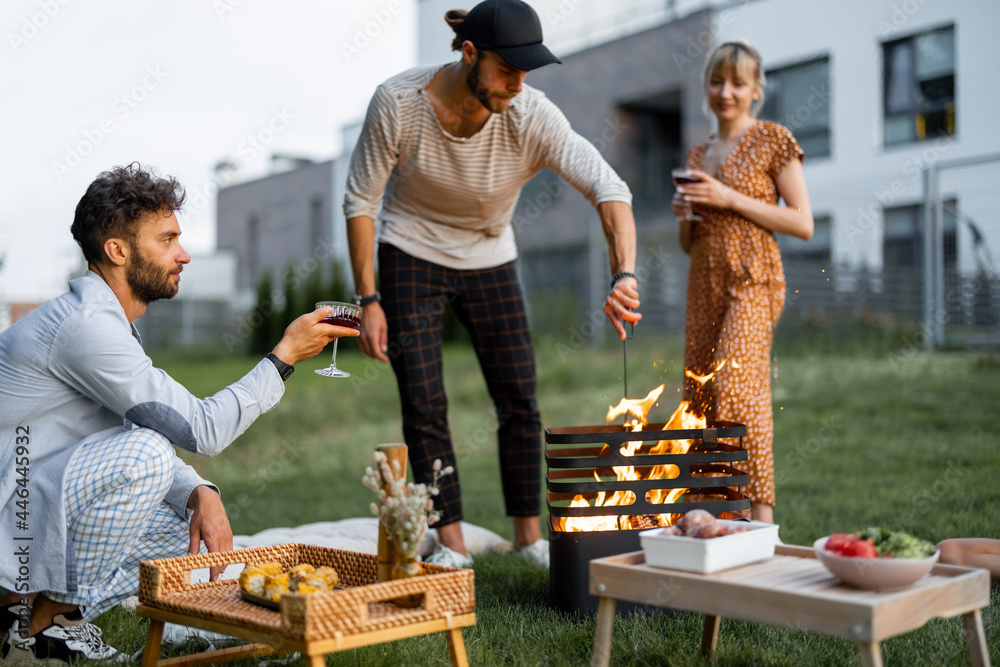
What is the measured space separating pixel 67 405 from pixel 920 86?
39.0 ft

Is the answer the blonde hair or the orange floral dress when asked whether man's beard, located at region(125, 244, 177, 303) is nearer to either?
the orange floral dress

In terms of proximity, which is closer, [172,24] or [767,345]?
[767,345]

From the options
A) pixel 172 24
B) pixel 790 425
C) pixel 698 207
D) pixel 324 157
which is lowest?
pixel 790 425

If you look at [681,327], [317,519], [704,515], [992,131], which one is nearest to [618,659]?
[704,515]

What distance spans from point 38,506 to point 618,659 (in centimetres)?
139

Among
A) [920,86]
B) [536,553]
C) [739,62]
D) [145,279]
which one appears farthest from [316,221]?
[145,279]

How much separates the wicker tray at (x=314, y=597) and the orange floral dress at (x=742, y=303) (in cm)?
144

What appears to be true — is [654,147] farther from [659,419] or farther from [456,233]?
[456,233]

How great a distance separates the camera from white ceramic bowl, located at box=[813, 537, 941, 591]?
57.6 inches

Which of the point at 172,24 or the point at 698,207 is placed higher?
the point at 172,24

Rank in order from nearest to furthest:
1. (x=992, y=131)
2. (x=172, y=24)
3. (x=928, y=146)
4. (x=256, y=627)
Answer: (x=256, y=627)
(x=172, y=24)
(x=992, y=131)
(x=928, y=146)

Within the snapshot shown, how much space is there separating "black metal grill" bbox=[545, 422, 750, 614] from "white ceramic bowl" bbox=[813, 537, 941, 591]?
819 mm

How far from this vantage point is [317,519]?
519cm

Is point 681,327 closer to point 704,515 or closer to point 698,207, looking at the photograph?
point 698,207
